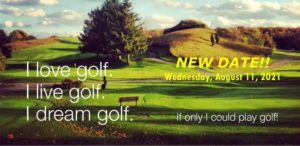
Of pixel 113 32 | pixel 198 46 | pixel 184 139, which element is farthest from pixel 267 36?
pixel 113 32

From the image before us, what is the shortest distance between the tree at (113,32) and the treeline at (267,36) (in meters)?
3.34

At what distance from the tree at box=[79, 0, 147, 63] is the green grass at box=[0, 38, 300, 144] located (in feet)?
2.13

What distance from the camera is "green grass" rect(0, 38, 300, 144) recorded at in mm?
20281

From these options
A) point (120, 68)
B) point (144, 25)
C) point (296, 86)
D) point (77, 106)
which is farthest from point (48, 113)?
point (296, 86)

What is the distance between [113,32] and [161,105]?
352 cm

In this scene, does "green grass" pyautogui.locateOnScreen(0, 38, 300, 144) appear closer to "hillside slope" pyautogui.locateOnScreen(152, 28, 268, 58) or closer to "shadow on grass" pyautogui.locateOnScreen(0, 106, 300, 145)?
"shadow on grass" pyautogui.locateOnScreen(0, 106, 300, 145)

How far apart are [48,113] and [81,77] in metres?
1.78

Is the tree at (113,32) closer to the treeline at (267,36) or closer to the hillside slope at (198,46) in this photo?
the hillside slope at (198,46)

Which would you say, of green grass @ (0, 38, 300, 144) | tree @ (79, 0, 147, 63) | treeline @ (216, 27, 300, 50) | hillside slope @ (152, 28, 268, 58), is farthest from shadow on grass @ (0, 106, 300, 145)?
treeline @ (216, 27, 300, 50)

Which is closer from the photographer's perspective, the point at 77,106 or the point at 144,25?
the point at 77,106

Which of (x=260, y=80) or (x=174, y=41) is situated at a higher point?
(x=174, y=41)

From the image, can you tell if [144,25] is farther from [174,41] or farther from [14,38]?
[14,38]

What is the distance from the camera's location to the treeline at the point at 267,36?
22.9 meters

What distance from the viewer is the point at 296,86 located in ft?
71.7
